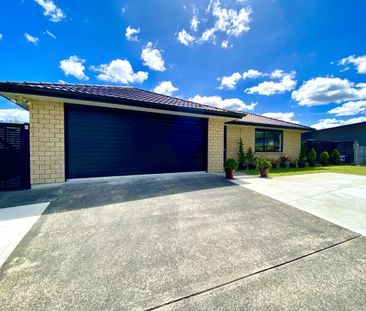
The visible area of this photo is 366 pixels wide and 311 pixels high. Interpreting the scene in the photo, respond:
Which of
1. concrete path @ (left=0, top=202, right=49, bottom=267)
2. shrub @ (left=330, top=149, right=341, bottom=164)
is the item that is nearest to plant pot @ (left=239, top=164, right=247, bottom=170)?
concrete path @ (left=0, top=202, right=49, bottom=267)

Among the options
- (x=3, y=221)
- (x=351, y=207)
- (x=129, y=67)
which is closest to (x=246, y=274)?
(x=351, y=207)

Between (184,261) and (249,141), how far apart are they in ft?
34.8

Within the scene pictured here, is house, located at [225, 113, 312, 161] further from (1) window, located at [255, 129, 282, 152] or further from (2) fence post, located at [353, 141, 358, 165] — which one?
(2) fence post, located at [353, 141, 358, 165]

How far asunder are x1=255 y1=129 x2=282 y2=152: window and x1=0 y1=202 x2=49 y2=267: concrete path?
39.2 feet

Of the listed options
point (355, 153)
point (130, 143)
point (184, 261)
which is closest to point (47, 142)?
point (130, 143)

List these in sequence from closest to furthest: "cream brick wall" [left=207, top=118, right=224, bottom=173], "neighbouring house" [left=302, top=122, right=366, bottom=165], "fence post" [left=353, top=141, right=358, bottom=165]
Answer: "cream brick wall" [left=207, top=118, right=224, bottom=173] → "fence post" [left=353, top=141, right=358, bottom=165] → "neighbouring house" [left=302, top=122, right=366, bottom=165]

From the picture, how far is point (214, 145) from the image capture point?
27.8 feet

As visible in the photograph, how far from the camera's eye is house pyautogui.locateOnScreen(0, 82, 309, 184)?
5449mm

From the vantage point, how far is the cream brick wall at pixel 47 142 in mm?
5426

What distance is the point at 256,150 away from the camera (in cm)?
1153

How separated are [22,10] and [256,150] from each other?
1361cm

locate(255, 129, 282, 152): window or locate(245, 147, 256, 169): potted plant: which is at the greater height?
locate(255, 129, 282, 152): window

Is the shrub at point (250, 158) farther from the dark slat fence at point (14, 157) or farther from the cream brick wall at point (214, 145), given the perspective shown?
the dark slat fence at point (14, 157)

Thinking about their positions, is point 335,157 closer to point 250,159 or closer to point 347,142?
point 347,142
